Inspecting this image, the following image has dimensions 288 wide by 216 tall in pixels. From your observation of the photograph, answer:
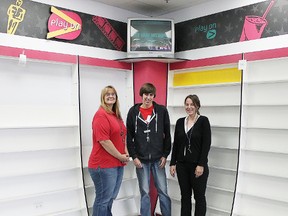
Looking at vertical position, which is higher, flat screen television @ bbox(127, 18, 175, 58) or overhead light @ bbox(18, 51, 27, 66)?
flat screen television @ bbox(127, 18, 175, 58)

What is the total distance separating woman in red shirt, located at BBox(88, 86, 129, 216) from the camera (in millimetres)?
3312

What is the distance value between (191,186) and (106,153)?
3.34ft

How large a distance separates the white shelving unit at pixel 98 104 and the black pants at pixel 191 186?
1027 millimetres

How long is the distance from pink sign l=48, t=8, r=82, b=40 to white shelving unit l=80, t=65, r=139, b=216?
451 mm

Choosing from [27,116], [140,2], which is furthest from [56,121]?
[140,2]

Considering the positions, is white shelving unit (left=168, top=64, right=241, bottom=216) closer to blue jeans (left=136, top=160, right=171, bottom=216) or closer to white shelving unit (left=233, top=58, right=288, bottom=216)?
white shelving unit (left=233, top=58, right=288, bottom=216)

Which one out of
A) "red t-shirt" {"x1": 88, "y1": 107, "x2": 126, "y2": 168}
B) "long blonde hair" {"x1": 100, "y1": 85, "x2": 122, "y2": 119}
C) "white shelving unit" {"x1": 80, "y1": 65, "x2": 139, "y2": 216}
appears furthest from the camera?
"white shelving unit" {"x1": 80, "y1": 65, "x2": 139, "y2": 216}

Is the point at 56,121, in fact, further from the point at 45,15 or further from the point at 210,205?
the point at 210,205

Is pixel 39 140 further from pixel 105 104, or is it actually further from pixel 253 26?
pixel 253 26

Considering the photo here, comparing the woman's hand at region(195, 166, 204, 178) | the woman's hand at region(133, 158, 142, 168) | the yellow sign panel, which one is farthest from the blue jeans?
the yellow sign panel

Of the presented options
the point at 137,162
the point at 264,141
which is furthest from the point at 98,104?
the point at 264,141

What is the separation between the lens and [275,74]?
348 cm

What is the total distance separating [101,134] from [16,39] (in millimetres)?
1492

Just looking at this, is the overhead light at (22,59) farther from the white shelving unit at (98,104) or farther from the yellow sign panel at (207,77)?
the yellow sign panel at (207,77)
